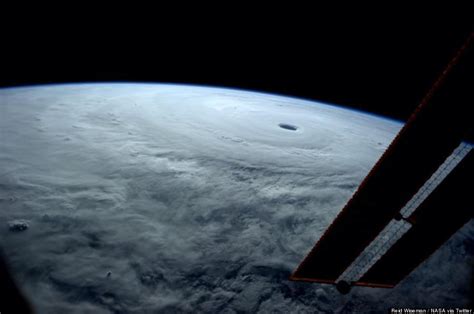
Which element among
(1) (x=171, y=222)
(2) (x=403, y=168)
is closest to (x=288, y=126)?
(1) (x=171, y=222)

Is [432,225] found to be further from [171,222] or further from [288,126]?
[288,126]

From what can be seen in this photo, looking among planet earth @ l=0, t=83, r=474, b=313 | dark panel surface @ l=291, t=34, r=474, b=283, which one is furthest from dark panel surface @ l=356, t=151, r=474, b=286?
dark panel surface @ l=291, t=34, r=474, b=283

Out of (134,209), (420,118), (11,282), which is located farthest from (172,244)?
(420,118)

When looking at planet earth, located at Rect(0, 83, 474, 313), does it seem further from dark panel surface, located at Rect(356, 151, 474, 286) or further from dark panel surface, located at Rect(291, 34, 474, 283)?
dark panel surface, located at Rect(291, 34, 474, 283)

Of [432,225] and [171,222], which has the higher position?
[432,225]

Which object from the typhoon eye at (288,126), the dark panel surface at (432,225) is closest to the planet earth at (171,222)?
the dark panel surface at (432,225)

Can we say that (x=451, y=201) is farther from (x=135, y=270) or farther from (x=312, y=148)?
(x=312, y=148)
